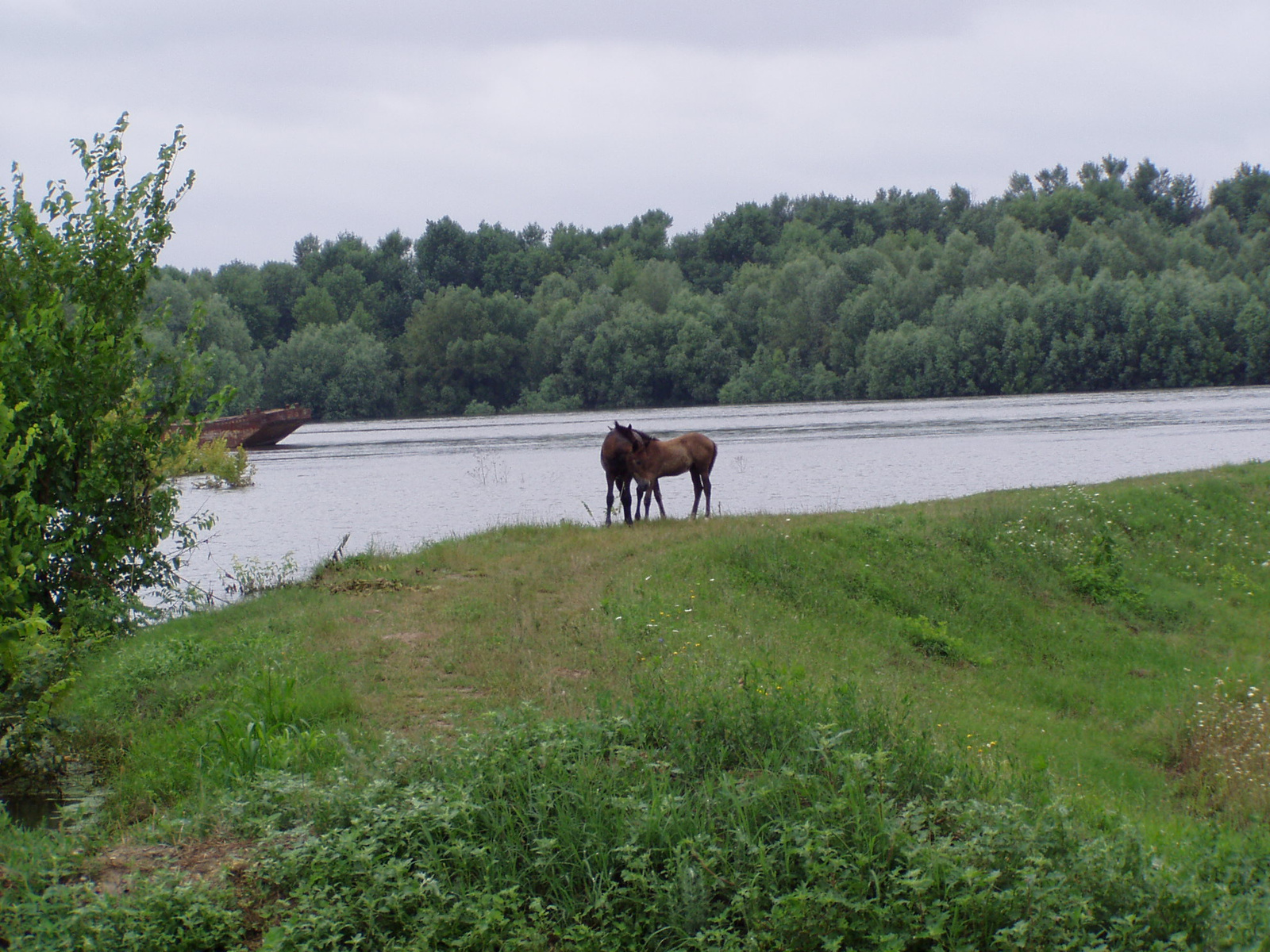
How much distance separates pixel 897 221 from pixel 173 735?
15139 cm

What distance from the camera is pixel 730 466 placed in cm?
3953

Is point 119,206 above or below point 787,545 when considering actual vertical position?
above

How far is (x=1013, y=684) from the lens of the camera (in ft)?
44.4

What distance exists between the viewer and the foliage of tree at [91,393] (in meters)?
12.7

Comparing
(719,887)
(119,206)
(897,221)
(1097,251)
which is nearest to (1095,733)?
(719,887)

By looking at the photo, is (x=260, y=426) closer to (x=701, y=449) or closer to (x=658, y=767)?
(x=701, y=449)

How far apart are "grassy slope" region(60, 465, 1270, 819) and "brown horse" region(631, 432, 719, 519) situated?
1.57 m

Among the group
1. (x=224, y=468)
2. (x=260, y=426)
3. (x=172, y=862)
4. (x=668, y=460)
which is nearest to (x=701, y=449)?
(x=668, y=460)

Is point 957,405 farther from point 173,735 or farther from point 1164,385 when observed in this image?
point 173,735

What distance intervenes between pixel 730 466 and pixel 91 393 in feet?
91.4

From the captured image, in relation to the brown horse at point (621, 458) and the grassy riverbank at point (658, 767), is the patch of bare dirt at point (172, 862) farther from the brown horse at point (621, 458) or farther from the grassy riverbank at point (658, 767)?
the brown horse at point (621, 458)

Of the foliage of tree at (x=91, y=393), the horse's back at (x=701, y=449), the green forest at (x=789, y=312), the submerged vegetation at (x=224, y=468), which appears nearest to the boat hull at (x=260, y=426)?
the green forest at (x=789, y=312)

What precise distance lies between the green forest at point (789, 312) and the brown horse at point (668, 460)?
189 feet

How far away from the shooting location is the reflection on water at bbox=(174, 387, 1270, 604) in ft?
88.6
